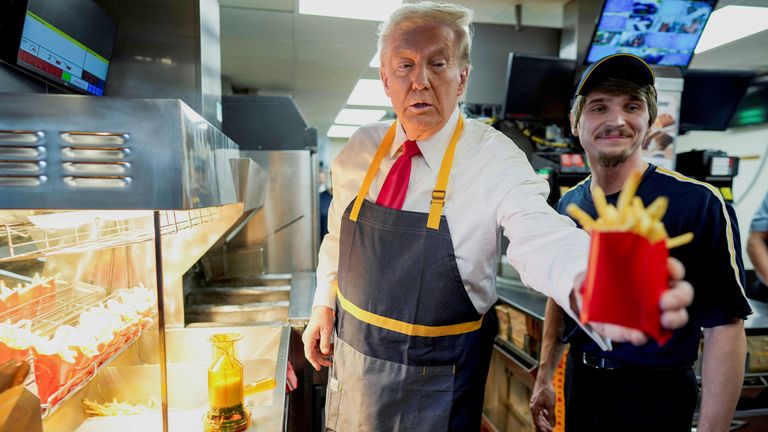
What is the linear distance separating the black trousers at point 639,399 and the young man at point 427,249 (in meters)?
0.47

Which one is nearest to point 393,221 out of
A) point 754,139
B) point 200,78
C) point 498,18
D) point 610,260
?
point 610,260

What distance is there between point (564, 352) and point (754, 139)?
6.96m

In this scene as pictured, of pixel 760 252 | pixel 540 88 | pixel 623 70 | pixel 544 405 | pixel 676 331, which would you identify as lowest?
pixel 544 405

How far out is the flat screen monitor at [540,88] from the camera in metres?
3.27

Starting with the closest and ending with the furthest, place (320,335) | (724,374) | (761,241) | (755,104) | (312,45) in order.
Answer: (724,374), (320,335), (761,241), (312,45), (755,104)

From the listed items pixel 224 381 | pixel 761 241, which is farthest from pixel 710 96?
pixel 224 381

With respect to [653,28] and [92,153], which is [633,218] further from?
[653,28]

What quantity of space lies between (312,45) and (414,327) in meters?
4.41

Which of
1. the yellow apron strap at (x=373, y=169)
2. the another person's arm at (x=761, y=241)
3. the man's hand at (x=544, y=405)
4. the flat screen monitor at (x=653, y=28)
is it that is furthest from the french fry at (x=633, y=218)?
the flat screen monitor at (x=653, y=28)

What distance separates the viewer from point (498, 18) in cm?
411

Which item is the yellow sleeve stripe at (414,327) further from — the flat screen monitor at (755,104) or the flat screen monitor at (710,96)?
the flat screen monitor at (755,104)

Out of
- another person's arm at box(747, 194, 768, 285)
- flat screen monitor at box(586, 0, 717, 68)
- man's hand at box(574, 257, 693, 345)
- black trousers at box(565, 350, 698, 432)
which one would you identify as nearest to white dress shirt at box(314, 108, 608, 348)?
man's hand at box(574, 257, 693, 345)

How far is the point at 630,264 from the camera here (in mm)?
531

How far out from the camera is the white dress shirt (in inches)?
34.3
